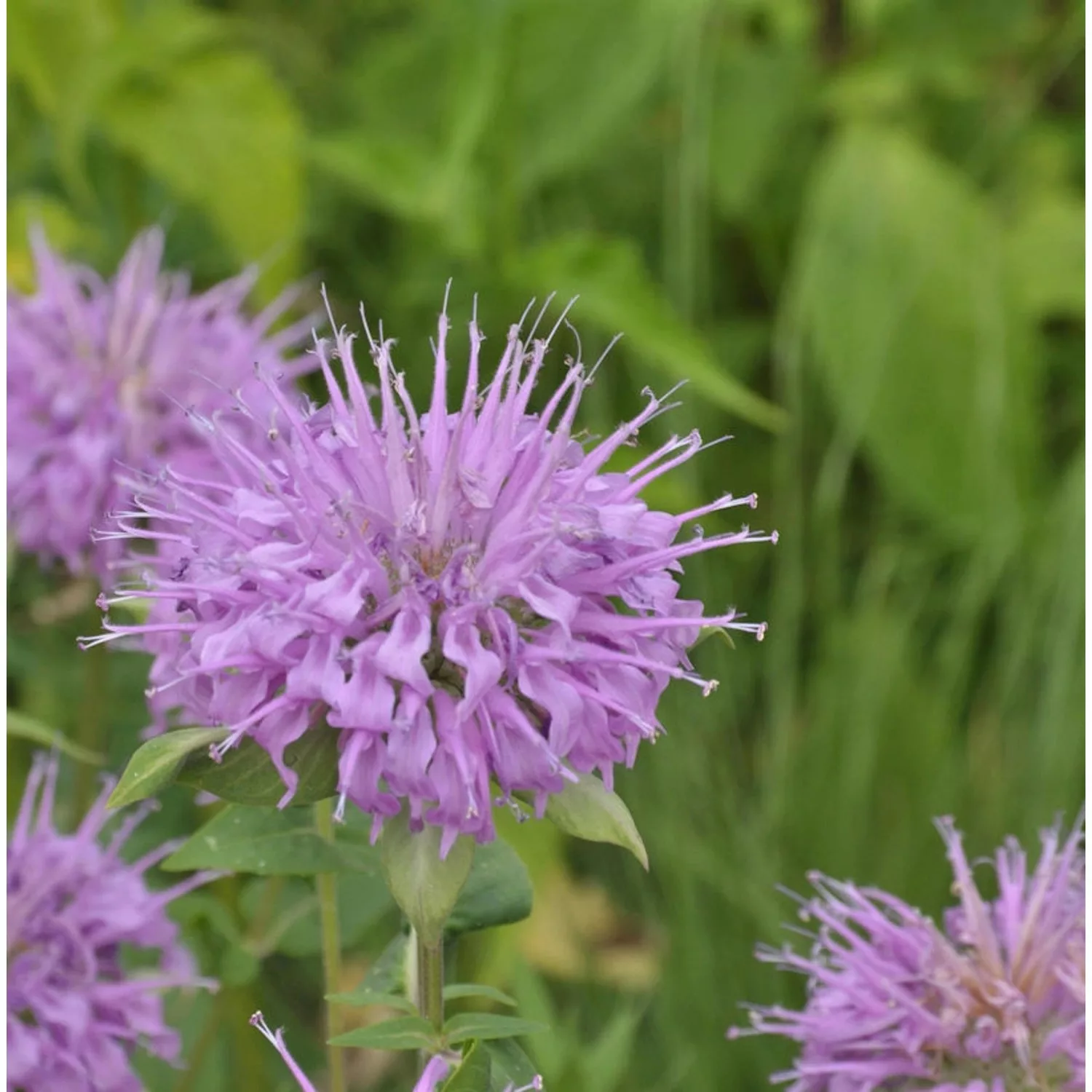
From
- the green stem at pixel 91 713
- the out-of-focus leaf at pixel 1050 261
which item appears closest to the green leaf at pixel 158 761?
the green stem at pixel 91 713

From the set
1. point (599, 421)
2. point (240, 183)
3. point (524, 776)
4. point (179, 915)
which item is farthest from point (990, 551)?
Answer: point (524, 776)

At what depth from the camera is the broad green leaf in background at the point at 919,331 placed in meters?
1.29

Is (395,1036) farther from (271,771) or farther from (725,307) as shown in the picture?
(725,307)

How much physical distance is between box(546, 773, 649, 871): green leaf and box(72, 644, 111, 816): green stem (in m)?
0.41

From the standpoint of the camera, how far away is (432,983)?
445 mm

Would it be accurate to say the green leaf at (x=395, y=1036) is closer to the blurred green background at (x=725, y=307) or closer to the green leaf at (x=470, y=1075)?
the green leaf at (x=470, y=1075)

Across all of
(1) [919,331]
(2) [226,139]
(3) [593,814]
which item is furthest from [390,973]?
(1) [919,331]

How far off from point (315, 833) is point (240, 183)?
2.26 ft

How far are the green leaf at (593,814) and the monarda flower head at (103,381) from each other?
41cm

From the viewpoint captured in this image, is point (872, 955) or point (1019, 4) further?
point (1019, 4)

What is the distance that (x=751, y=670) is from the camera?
1.38m

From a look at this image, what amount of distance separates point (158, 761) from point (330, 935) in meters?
0.14

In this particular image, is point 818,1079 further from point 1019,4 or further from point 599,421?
point 1019,4

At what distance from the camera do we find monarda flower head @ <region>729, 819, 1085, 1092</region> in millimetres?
555
